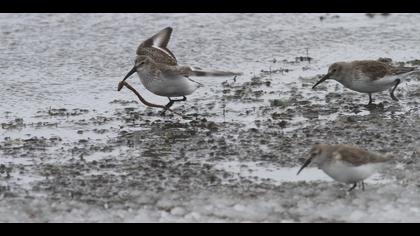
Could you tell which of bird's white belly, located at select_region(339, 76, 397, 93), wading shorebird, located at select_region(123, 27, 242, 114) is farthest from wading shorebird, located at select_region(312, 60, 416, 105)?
wading shorebird, located at select_region(123, 27, 242, 114)

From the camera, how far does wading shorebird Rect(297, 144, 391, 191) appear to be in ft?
29.2

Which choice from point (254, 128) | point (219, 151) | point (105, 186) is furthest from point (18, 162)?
point (254, 128)

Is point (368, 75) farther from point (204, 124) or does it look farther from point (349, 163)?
point (349, 163)

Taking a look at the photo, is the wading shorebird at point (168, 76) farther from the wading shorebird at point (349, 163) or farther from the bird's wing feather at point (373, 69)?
the wading shorebird at point (349, 163)

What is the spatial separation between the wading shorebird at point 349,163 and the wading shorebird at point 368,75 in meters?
3.68

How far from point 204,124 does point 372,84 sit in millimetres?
2680

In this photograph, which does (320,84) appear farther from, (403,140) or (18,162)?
(18,162)

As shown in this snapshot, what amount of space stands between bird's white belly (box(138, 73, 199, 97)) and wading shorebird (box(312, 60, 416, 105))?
191 cm

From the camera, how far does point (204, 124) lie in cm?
1172

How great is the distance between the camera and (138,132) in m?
11.5

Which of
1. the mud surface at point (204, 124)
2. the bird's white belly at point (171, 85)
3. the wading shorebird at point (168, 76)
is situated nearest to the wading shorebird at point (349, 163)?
the mud surface at point (204, 124)

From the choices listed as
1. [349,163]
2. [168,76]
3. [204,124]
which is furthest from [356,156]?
[168,76]

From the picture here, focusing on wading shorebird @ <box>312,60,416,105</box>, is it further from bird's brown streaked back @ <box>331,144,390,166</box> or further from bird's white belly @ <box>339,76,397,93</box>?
bird's brown streaked back @ <box>331,144,390,166</box>

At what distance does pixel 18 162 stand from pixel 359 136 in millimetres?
4234
